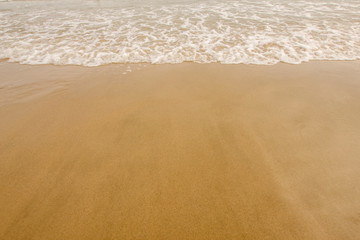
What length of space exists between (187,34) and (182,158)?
472 cm

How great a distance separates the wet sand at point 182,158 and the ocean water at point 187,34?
1.11 m

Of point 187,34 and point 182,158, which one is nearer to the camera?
point 182,158

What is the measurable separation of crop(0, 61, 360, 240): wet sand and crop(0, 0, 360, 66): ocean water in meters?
1.11

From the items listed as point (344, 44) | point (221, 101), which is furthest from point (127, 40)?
point (344, 44)

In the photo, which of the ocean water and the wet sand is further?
the ocean water

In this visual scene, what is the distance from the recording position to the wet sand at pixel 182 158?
1520mm

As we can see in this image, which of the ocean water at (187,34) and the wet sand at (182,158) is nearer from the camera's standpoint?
the wet sand at (182,158)

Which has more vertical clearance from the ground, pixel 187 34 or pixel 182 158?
pixel 187 34

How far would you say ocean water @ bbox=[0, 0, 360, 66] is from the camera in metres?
4.21

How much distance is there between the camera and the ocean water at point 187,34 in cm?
421

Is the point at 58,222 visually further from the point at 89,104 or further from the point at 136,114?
the point at 89,104

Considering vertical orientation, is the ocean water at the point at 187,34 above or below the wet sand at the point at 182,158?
above

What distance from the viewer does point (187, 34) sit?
219 inches

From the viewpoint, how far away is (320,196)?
1664 mm
